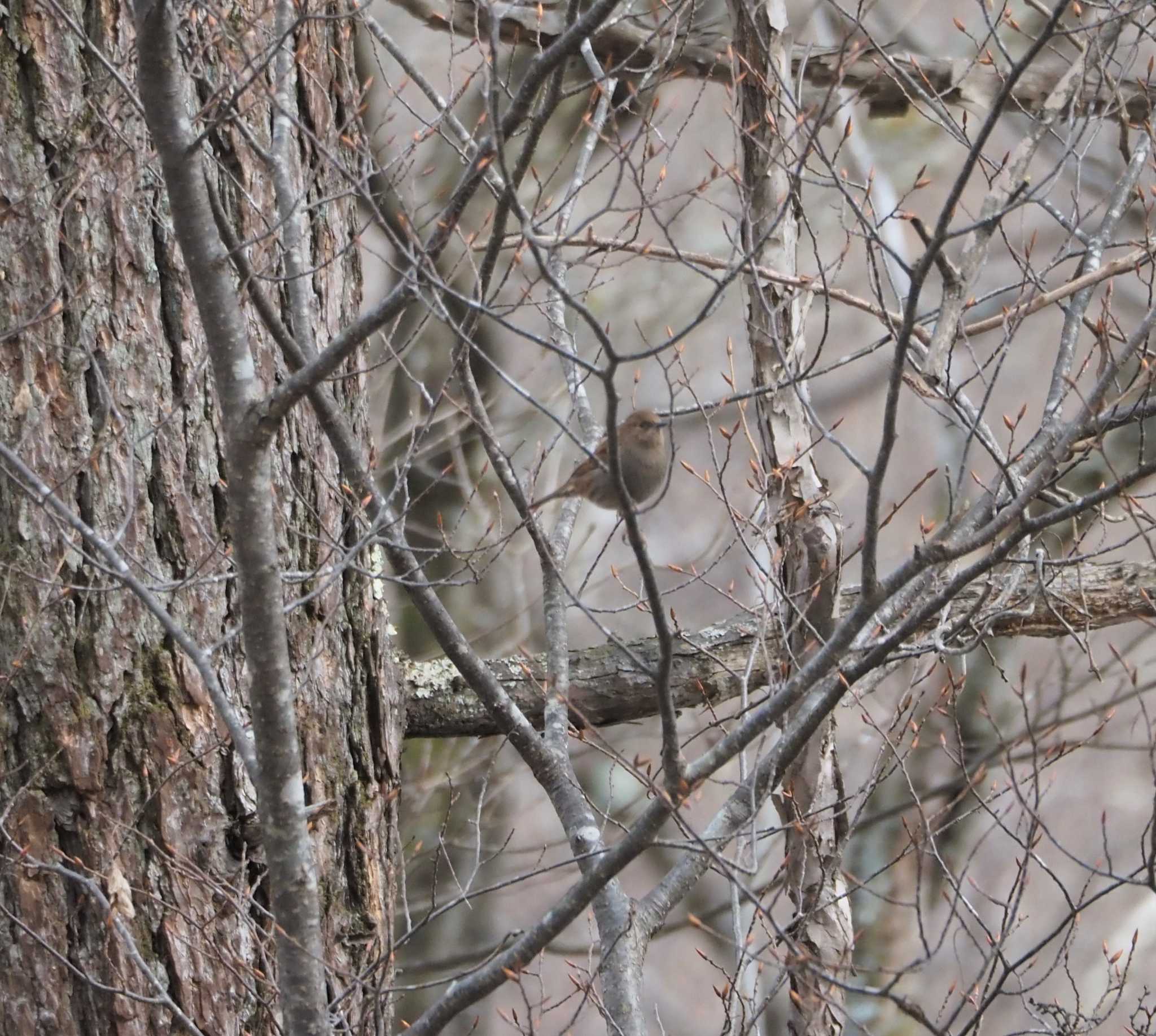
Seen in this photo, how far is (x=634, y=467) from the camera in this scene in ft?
13.3

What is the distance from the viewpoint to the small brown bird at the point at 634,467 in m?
3.91

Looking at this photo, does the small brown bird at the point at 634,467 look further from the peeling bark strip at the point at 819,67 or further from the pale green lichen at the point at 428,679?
the peeling bark strip at the point at 819,67

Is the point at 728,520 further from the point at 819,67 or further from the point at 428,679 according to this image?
the point at 428,679

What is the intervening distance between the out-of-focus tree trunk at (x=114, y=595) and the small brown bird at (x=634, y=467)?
0.72 m

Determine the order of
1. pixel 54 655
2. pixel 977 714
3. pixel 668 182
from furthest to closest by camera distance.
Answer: pixel 668 182, pixel 977 714, pixel 54 655

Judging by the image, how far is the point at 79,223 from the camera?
3.50 metres

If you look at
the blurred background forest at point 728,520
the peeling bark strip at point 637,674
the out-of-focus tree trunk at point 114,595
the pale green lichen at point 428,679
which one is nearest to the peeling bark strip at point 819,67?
the blurred background forest at point 728,520

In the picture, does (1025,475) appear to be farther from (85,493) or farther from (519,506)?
(85,493)

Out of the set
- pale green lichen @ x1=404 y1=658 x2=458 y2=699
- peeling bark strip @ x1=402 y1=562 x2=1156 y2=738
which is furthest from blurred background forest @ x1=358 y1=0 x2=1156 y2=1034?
pale green lichen @ x1=404 y1=658 x2=458 y2=699

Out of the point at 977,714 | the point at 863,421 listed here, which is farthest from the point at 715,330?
the point at 977,714

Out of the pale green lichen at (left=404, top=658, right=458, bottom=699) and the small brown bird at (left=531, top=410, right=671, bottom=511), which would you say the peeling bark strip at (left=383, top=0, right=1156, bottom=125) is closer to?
the small brown bird at (left=531, top=410, right=671, bottom=511)

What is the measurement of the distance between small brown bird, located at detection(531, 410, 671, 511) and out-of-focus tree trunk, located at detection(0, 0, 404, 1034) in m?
0.72

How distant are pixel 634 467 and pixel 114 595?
1599mm

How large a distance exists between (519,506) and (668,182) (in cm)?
931
